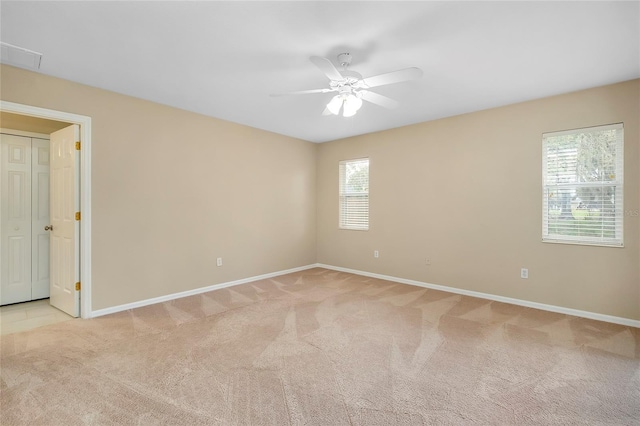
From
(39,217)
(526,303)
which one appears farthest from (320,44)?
(39,217)

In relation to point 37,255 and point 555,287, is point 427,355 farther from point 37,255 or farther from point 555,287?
point 37,255

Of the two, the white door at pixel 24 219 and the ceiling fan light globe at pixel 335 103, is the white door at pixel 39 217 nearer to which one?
the white door at pixel 24 219

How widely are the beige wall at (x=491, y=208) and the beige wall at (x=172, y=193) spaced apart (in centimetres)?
155

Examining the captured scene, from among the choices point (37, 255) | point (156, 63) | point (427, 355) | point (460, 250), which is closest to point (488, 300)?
point (460, 250)

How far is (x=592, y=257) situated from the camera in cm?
334

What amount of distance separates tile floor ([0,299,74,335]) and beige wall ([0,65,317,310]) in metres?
0.52

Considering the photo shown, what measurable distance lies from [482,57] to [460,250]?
2632 mm

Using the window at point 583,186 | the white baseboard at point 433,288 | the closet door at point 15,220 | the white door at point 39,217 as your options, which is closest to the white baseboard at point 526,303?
the white baseboard at point 433,288

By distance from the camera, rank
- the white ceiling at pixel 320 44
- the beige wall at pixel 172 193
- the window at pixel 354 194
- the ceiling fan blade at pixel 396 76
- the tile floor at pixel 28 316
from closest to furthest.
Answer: the white ceiling at pixel 320 44 < the ceiling fan blade at pixel 396 76 < the tile floor at pixel 28 316 < the beige wall at pixel 172 193 < the window at pixel 354 194

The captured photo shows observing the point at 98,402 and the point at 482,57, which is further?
the point at 482,57

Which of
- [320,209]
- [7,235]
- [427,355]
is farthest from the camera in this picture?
[320,209]

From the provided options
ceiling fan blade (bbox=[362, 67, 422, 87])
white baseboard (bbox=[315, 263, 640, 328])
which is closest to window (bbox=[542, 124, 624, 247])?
white baseboard (bbox=[315, 263, 640, 328])

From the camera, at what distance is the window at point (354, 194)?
5.48 m

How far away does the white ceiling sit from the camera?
2.01 metres
